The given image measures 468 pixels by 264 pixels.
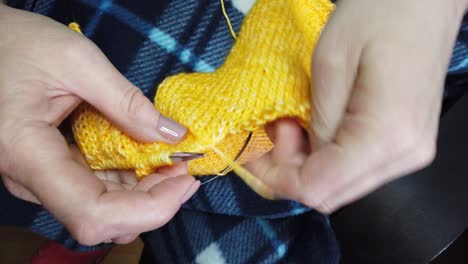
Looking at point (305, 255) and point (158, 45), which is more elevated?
point (158, 45)

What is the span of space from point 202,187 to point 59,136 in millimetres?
236

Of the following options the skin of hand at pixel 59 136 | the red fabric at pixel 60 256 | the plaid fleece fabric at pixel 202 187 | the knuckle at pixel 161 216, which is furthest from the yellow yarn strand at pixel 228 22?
the red fabric at pixel 60 256

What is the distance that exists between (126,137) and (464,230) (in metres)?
0.43

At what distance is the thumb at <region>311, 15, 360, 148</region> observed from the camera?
41 centimetres

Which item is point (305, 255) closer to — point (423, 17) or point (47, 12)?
point (423, 17)

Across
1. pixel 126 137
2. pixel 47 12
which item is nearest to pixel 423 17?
pixel 126 137

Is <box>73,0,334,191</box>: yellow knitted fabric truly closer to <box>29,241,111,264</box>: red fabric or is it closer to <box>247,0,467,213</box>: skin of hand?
<box>247,0,467,213</box>: skin of hand

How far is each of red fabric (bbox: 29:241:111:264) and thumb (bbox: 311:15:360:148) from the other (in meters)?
0.65

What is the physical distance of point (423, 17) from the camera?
1.31 feet

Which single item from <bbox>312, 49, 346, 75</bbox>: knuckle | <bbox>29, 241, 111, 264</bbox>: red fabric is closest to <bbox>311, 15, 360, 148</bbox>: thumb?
<bbox>312, 49, 346, 75</bbox>: knuckle

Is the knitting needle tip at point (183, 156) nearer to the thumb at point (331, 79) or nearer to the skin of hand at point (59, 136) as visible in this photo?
the skin of hand at point (59, 136)

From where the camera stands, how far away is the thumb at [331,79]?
41 centimetres

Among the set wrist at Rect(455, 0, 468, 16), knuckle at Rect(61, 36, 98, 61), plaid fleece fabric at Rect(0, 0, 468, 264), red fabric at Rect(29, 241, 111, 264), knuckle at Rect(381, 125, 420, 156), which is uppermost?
wrist at Rect(455, 0, 468, 16)

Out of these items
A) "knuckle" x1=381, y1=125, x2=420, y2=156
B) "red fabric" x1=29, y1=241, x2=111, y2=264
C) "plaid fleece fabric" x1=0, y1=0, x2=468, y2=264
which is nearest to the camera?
"knuckle" x1=381, y1=125, x2=420, y2=156
